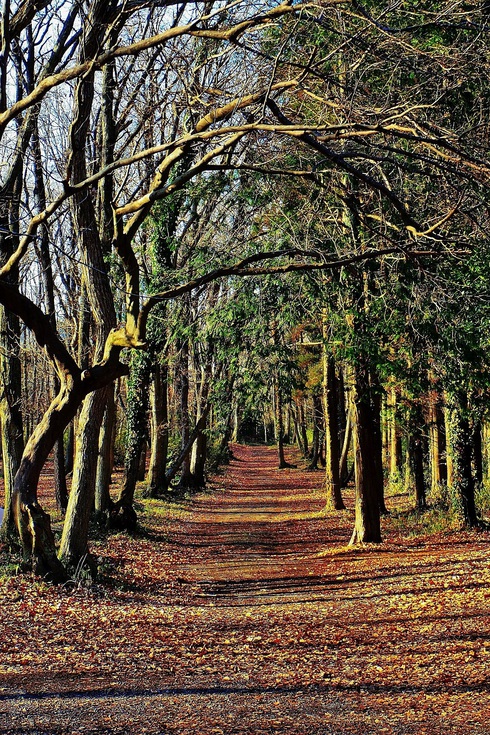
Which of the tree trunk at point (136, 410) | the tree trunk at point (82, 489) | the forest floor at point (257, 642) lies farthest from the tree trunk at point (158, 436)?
the tree trunk at point (82, 489)

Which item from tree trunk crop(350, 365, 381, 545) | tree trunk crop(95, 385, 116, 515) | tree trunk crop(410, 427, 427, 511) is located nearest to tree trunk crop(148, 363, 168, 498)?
tree trunk crop(95, 385, 116, 515)

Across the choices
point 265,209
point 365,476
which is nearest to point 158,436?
point 365,476

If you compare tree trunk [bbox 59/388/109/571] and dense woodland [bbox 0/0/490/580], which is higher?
dense woodland [bbox 0/0/490/580]

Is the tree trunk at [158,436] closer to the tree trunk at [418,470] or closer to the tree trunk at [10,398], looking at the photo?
the tree trunk at [418,470]

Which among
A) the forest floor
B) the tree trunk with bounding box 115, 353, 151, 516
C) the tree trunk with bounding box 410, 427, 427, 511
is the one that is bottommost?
the forest floor

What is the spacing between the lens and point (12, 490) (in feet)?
36.9

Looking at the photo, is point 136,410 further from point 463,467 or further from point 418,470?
point 463,467

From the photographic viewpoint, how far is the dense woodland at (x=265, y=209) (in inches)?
333

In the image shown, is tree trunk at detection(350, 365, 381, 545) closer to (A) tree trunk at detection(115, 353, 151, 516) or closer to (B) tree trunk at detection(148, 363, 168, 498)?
(A) tree trunk at detection(115, 353, 151, 516)

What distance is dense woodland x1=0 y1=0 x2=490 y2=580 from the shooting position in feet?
27.7

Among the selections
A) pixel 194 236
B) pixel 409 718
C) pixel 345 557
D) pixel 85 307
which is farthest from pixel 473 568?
pixel 194 236

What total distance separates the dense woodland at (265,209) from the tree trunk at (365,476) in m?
0.04

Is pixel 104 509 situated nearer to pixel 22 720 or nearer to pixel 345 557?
pixel 345 557

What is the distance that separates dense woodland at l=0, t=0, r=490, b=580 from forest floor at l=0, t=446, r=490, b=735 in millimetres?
1449
